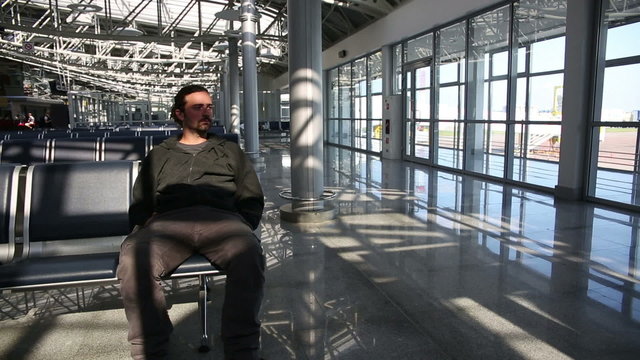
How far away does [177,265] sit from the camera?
251cm

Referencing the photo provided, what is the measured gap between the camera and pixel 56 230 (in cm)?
301

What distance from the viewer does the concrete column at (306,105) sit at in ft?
19.6

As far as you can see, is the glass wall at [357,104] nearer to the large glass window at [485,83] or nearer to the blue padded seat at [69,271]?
the large glass window at [485,83]

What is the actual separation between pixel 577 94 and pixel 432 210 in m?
3.18

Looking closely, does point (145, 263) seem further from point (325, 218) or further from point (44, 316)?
point (325, 218)

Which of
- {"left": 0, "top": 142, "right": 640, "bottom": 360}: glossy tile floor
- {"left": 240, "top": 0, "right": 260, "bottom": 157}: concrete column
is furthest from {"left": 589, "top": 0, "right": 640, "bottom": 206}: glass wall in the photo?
{"left": 240, "top": 0, "right": 260, "bottom": 157}: concrete column

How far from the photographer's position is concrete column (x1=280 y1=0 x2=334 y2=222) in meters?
5.98

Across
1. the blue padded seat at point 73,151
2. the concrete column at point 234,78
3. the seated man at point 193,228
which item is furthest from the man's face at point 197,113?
the concrete column at point 234,78

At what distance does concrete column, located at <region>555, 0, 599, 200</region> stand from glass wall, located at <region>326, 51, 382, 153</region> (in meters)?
9.09

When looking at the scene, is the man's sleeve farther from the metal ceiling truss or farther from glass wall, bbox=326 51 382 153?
glass wall, bbox=326 51 382 153

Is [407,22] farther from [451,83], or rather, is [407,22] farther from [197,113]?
[197,113]

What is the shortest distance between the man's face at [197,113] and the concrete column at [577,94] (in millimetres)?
6740

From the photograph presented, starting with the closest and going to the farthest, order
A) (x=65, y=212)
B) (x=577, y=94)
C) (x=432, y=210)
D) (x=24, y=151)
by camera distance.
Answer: (x=65, y=212)
(x=24, y=151)
(x=432, y=210)
(x=577, y=94)

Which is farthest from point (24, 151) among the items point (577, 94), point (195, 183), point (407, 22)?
point (407, 22)
